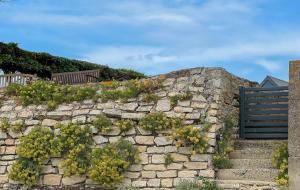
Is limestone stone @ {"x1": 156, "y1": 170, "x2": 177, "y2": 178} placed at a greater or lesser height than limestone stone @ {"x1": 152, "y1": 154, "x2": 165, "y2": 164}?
lesser

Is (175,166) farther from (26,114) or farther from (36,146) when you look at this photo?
(26,114)

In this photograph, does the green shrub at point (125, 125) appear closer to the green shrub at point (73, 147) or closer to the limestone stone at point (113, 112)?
the limestone stone at point (113, 112)

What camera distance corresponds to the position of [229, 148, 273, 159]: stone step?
11328mm

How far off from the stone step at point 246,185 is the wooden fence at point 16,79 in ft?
21.2

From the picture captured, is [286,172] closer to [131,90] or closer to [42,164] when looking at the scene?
[131,90]

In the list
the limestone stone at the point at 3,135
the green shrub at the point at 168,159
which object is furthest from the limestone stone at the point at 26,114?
the green shrub at the point at 168,159

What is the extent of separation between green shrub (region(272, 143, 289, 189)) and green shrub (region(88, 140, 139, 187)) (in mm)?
2584

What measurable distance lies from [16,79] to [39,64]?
6.74 m

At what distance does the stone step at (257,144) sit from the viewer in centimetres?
1172

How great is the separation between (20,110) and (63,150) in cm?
169

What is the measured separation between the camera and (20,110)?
13.1 metres

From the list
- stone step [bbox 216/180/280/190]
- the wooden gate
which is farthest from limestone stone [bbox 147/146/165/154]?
the wooden gate

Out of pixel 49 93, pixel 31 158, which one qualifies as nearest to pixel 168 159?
pixel 31 158

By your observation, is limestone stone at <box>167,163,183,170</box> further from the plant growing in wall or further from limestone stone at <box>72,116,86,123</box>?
the plant growing in wall
